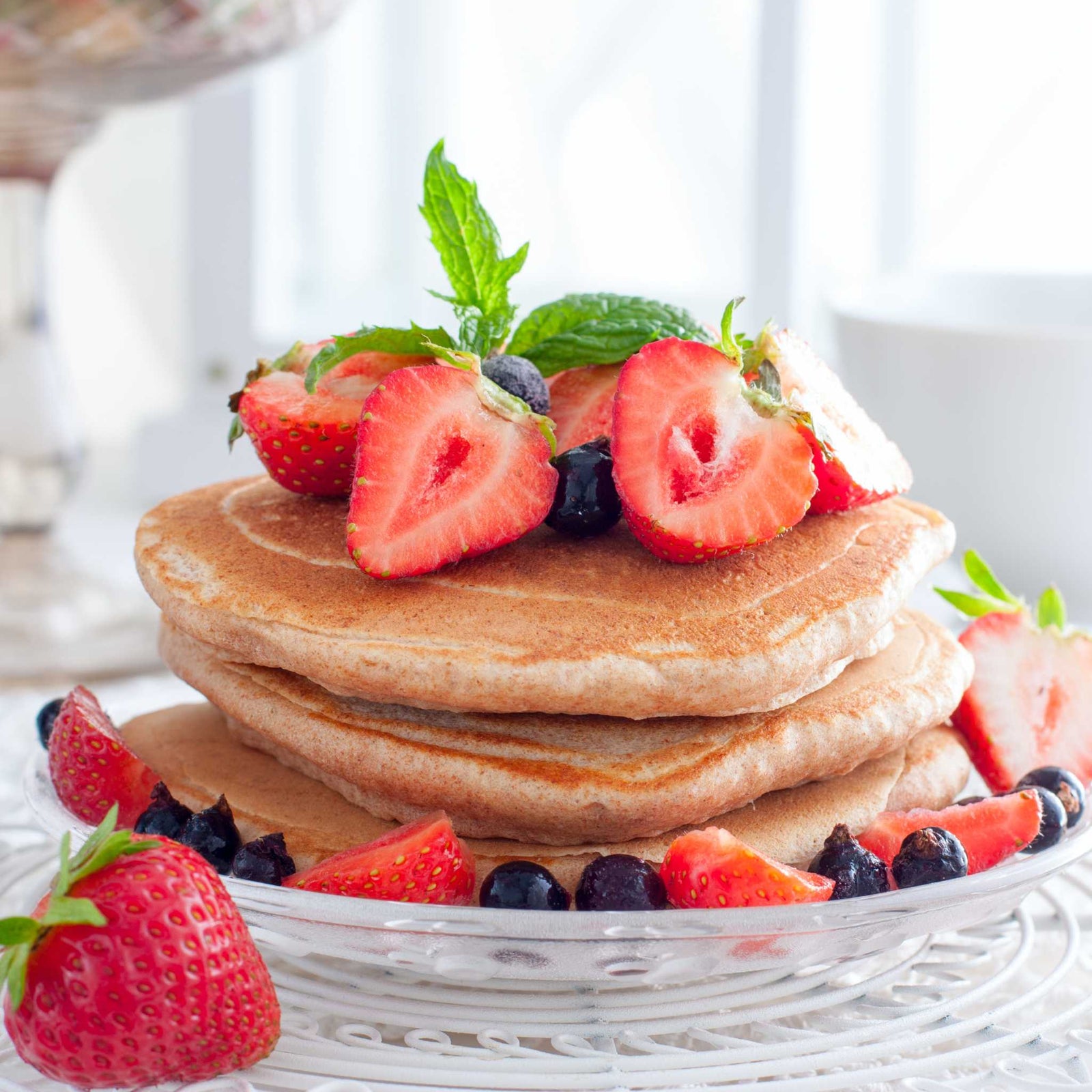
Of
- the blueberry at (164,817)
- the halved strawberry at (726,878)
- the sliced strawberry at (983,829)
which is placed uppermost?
the halved strawberry at (726,878)

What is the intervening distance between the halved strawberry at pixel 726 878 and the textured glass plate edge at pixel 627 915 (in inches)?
1.7

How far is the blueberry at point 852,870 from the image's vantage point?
1047 millimetres

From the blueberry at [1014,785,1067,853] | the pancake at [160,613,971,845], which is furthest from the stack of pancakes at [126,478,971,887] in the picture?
the blueberry at [1014,785,1067,853]

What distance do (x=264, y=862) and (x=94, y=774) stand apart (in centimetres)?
22

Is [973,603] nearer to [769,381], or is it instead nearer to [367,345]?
[769,381]

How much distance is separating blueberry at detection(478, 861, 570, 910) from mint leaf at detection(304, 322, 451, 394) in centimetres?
43

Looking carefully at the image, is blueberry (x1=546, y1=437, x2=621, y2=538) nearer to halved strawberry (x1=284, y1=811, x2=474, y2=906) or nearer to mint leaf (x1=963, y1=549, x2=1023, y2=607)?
halved strawberry (x1=284, y1=811, x2=474, y2=906)

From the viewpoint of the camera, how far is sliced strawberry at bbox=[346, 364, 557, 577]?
110 centimetres

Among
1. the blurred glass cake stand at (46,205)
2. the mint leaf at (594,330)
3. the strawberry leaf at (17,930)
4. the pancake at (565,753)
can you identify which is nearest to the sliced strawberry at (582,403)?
the mint leaf at (594,330)

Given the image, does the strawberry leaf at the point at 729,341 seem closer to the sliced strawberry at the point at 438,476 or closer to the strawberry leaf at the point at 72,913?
the sliced strawberry at the point at 438,476

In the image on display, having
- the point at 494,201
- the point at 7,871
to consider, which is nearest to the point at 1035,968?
the point at 7,871

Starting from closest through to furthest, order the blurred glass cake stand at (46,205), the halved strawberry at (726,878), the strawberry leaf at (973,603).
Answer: the halved strawberry at (726,878) → the strawberry leaf at (973,603) → the blurred glass cake stand at (46,205)

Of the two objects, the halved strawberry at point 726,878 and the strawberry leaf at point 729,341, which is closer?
the halved strawberry at point 726,878

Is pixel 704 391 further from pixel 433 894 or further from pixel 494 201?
pixel 494 201
